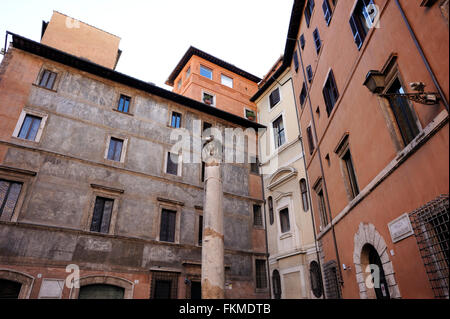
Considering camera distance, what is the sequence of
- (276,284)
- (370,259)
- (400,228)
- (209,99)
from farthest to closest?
(209,99) < (276,284) < (370,259) < (400,228)

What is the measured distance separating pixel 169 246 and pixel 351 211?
8.33 metres

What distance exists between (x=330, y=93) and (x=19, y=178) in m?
12.1

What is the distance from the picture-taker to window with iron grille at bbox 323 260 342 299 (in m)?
10.0

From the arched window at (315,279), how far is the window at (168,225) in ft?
20.9

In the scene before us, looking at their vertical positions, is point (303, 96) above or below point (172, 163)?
above

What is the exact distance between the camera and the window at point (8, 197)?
11.0 m

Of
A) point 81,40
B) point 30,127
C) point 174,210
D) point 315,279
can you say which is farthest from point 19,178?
point 315,279

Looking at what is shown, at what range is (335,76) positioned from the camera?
32.2ft

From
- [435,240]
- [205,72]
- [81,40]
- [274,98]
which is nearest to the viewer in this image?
[435,240]

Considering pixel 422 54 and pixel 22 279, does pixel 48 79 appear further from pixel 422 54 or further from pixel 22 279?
pixel 422 54

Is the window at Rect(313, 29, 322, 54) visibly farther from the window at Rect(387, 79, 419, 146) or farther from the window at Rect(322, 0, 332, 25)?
the window at Rect(387, 79, 419, 146)

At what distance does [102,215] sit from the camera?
12883mm

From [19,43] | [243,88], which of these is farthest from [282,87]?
[19,43]

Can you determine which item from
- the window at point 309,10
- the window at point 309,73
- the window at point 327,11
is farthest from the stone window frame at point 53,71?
the window at point 327,11
